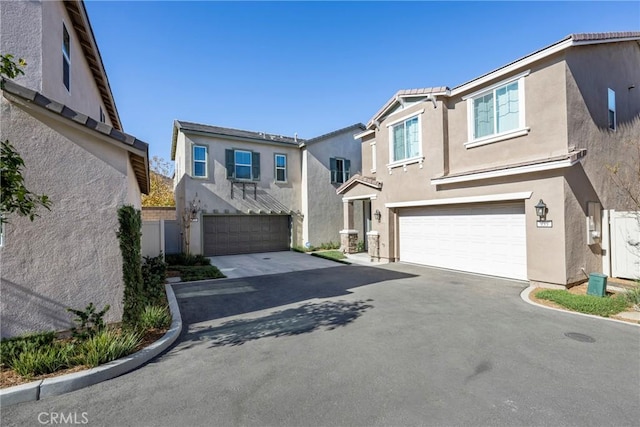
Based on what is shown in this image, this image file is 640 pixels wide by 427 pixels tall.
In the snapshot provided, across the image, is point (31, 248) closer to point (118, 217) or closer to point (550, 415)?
point (118, 217)

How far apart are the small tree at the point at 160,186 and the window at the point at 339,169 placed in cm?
1531

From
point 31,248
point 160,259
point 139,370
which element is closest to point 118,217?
point 31,248

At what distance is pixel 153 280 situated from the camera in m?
7.93

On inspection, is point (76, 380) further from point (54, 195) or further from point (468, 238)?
point (468, 238)

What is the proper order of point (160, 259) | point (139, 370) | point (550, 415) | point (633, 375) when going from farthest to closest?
point (160, 259)
point (139, 370)
point (633, 375)
point (550, 415)

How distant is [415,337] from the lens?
539 centimetres

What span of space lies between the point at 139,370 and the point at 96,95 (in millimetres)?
11089

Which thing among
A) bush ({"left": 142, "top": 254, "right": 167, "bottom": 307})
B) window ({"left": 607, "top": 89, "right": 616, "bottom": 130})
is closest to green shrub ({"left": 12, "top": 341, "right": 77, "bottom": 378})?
bush ({"left": 142, "top": 254, "right": 167, "bottom": 307})

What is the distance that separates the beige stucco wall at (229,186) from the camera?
16.6 meters

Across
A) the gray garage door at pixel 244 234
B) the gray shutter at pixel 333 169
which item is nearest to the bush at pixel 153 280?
the gray garage door at pixel 244 234

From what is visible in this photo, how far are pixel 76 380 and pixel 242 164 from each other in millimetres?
15232

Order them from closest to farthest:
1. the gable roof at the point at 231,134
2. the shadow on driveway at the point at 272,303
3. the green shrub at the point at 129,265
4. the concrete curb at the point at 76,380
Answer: the concrete curb at the point at 76,380 → the green shrub at the point at 129,265 → the shadow on driveway at the point at 272,303 → the gable roof at the point at 231,134

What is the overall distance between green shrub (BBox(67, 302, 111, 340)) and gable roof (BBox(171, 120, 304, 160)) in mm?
13365

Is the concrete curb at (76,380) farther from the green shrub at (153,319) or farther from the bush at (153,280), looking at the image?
the bush at (153,280)
